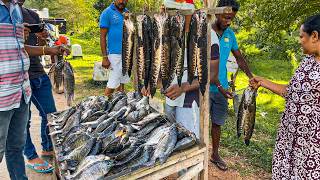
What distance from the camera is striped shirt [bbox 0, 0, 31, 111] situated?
295 cm

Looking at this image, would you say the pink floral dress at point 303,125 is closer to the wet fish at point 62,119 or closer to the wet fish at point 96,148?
the wet fish at point 96,148

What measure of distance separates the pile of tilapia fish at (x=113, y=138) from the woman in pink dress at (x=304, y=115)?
0.98 metres

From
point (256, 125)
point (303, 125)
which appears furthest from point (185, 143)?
point (256, 125)

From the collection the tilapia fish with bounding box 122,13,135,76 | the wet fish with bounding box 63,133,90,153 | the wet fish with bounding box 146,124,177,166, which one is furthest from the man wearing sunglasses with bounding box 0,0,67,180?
the wet fish with bounding box 146,124,177,166

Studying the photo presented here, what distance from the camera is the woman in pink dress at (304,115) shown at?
2.82 metres

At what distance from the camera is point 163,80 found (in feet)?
10.8

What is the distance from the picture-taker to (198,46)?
3.12 m

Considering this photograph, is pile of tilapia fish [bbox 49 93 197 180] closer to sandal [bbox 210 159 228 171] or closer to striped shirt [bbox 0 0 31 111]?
striped shirt [bbox 0 0 31 111]

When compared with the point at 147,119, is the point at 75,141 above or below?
below

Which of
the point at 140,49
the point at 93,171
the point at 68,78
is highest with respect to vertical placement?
the point at 140,49

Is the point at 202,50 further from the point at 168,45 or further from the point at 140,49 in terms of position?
the point at 140,49

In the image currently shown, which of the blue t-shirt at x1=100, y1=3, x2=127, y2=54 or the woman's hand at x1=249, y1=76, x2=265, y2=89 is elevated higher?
the blue t-shirt at x1=100, y1=3, x2=127, y2=54

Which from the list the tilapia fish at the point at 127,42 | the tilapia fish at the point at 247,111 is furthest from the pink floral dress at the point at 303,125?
the tilapia fish at the point at 127,42

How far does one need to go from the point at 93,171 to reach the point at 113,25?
3.64m
